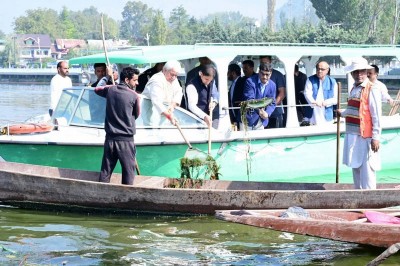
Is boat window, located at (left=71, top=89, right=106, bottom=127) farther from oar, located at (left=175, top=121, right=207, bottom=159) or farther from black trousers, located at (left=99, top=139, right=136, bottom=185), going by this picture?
black trousers, located at (left=99, top=139, right=136, bottom=185)

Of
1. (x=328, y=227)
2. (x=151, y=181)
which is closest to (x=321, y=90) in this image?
(x=151, y=181)

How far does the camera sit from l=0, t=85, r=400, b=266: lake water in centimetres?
896

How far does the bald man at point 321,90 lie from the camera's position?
1359 centimetres

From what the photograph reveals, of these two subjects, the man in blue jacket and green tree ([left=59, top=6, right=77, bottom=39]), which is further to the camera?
green tree ([left=59, top=6, right=77, bottom=39])

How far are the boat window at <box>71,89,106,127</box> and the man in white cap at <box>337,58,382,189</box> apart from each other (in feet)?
12.1

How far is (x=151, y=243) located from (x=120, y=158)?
139 cm

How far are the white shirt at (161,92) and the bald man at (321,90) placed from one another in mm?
2500

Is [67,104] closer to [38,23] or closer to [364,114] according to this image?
[364,114]

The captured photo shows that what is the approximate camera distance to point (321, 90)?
13.7 meters

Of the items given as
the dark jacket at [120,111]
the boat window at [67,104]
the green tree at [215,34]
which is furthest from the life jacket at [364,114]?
the green tree at [215,34]

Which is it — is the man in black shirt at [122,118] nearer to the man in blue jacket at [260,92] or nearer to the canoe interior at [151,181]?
the canoe interior at [151,181]

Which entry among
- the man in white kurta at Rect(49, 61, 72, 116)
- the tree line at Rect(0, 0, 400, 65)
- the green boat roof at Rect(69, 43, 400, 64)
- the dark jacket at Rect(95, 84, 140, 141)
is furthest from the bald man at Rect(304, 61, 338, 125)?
the tree line at Rect(0, 0, 400, 65)

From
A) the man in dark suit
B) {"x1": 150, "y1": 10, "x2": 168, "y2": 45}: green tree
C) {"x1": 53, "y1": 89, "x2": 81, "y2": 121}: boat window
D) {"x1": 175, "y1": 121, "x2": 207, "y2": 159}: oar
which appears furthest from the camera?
{"x1": 150, "y1": 10, "x2": 168, "y2": 45}: green tree

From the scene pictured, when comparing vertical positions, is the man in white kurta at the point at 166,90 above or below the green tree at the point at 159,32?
below
